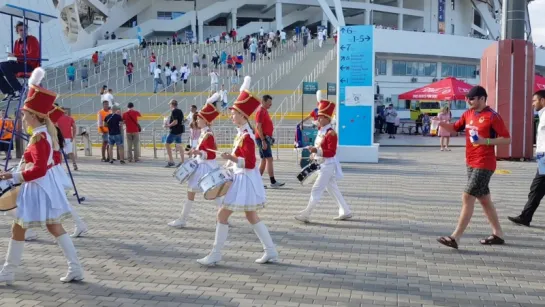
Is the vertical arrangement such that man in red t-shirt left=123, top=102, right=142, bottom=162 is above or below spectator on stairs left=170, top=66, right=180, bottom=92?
below

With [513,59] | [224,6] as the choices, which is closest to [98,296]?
[513,59]

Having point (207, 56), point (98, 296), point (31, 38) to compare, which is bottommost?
point (98, 296)

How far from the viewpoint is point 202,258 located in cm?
648

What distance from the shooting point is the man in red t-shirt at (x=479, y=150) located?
6.67 meters

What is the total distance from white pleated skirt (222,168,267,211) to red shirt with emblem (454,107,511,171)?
99.5 inches

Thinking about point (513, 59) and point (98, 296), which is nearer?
point (98, 296)

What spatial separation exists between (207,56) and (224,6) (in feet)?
65.7

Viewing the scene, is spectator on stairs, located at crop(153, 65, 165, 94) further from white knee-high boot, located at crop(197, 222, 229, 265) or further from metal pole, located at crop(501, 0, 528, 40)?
white knee-high boot, located at crop(197, 222, 229, 265)

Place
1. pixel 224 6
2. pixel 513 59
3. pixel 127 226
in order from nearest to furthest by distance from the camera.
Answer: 1. pixel 127 226
2. pixel 513 59
3. pixel 224 6

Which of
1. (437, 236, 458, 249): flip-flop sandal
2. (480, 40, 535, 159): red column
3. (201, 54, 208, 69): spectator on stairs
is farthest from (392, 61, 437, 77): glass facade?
(437, 236, 458, 249): flip-flop sandal

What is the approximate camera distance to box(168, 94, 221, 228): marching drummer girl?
25.0 ft

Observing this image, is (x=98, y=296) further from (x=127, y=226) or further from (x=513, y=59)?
(x=513, y=59)

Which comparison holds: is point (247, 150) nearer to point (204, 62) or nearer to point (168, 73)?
point (168, 73)

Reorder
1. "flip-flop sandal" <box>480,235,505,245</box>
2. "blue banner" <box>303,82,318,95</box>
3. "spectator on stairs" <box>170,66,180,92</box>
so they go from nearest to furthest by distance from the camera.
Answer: "flip-flop sandal" <box>480,235,505,245</box>
"blue banner" <box>303,82,318,95</box>
"spectator on stairs" <box>170,66,180,92</box>
